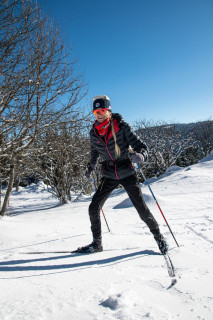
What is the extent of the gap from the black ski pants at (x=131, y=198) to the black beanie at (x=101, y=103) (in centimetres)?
97

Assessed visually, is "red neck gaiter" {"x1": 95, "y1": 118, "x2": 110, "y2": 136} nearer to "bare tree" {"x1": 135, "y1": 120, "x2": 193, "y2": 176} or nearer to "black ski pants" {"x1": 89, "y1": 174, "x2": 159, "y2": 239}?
"black ski pants" {"x1": 89, "y1": 174, "x2": 159, "y2": 239}

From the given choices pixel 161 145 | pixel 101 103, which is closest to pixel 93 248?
pixel 101 103

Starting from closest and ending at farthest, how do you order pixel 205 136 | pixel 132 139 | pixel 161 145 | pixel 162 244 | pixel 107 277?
pixel 107 277
pixel 162 244
pixel 132 139
pixel 161 145
pixel 205 136

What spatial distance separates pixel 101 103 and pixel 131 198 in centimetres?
129

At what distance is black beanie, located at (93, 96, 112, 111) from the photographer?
2627mm

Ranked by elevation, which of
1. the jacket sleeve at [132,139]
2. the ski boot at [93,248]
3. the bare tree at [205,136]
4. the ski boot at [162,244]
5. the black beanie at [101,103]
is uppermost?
the bare tree at [205,136]

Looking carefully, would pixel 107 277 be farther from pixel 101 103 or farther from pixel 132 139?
pixel 101 103

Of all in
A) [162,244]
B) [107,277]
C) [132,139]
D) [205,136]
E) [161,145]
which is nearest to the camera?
[107,277]

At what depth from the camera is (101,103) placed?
8.63 ft

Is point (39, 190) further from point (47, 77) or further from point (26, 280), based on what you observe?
point (26, 280)

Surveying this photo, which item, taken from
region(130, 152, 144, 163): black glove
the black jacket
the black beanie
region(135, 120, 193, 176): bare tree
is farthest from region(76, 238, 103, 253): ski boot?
region(135, 120, 193, 176): bare tree

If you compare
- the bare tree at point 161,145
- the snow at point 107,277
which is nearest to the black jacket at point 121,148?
the snow at point 107,277

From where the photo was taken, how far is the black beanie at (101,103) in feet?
8.62

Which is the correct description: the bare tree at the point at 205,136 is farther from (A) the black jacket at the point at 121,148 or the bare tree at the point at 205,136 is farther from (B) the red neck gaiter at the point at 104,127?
(B) the red neck gaiter at the point at 104,127
